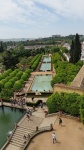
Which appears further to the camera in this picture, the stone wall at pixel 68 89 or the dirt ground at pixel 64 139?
the stone wall at pixel 68 89

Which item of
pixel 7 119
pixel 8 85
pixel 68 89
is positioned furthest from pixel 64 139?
pixel 8 85

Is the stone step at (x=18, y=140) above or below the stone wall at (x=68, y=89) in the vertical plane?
below

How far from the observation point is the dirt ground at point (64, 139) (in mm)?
17922

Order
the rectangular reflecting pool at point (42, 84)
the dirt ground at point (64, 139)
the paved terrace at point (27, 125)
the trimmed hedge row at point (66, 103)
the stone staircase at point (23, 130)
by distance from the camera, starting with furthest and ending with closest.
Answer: the rectangular reflecting pool at point (42, 84)
the trimmed hedge row at point (66, 103)
the stone staircase at point (23, 130)
the paved terrace at point (27, 125)
the dirt ground at point (64, 139)

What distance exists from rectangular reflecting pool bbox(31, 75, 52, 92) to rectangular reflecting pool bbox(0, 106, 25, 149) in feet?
35.8

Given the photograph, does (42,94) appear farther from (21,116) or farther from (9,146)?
(9,146)

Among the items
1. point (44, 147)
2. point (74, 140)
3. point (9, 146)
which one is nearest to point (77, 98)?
point (74, 140)

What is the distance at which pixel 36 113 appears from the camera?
26.6m

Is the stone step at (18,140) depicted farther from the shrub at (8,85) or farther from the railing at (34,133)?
the shrub at (8,85)

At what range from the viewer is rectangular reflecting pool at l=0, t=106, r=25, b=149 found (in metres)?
22.1

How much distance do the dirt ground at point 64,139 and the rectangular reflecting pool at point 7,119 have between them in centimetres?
429

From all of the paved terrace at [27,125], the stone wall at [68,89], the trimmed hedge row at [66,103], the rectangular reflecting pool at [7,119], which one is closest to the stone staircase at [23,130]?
the paved terrace at [27,125]

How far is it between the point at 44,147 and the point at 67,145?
2.20 metres

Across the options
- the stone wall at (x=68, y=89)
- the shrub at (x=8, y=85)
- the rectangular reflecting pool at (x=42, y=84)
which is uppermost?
the stone wall at (x=68, y=89)
